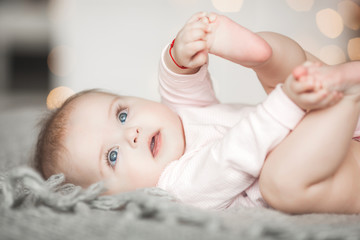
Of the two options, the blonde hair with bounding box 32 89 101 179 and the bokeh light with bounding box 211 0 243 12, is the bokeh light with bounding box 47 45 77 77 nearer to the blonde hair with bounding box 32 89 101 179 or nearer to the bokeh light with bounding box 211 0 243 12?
the bokeh light with bounding box 211 0 243 12

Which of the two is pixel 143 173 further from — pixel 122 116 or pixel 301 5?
pixel 301 5

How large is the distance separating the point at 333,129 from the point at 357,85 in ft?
0.35

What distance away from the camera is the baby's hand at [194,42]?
0.72 metres

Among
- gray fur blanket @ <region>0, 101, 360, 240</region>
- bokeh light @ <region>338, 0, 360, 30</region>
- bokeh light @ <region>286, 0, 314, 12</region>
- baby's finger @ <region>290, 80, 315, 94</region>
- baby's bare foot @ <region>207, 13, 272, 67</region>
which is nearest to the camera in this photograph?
gray fur blanket @ <region>0, 101, 360, 240</region>

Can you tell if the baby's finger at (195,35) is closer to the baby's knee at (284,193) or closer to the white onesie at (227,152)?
the white onesie at (227,152)

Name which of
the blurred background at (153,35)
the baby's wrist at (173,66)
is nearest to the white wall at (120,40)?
the blurred background at (153,35)

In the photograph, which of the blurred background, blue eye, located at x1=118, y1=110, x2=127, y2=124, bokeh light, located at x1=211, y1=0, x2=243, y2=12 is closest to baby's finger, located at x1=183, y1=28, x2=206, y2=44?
blue eye, located at x1=118, y1=110, x2=127, y2=124

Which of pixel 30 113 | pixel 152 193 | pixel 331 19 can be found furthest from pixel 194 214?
pixel 331 19

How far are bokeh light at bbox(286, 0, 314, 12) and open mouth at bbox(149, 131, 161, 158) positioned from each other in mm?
2081

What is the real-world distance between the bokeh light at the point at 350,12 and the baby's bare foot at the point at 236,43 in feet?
6.68

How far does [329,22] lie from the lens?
253 centimetres

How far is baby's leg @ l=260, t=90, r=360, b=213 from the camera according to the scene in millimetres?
607

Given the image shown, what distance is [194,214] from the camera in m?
0.50

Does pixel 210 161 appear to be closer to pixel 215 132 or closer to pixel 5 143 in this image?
pixel 215 132
